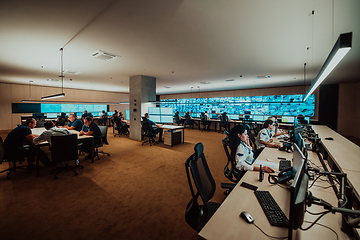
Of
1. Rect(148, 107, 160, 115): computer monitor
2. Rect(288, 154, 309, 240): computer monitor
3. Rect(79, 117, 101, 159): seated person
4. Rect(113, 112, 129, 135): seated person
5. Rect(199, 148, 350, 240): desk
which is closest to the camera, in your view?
Rect(288, 154, 309, 240): computer monitor

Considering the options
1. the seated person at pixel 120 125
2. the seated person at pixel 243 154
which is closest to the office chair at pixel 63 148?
the seated person at pixel 243 154

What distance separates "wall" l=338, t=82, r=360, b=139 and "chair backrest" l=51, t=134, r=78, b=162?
11995 mm

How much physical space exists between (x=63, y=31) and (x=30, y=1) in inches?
33.9

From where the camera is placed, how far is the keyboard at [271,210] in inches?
44.2

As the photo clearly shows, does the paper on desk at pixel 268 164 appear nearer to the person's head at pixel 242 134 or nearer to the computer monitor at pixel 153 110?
the person's head at pixel 242 134

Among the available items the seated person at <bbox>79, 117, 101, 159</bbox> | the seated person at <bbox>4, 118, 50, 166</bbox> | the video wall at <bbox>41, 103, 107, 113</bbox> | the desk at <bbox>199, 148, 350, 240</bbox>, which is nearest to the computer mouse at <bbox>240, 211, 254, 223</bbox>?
the desk at <bbox>199, 148, 350, 240</bbox>

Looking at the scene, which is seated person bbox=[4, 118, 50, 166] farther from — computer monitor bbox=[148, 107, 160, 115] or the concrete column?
computer monitor bbox=[148, 107, 160, 115]

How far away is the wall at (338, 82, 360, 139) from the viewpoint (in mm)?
7824

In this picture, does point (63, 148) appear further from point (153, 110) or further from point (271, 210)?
point (153, 110)

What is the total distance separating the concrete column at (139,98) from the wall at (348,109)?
9949mm

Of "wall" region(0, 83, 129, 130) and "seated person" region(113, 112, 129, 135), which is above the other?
"wall" region(0, 83, 129, 130)

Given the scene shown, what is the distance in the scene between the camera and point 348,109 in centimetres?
809

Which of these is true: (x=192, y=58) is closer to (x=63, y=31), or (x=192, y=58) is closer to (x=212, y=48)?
(x=212, y=48)

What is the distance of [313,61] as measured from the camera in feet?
14.5
